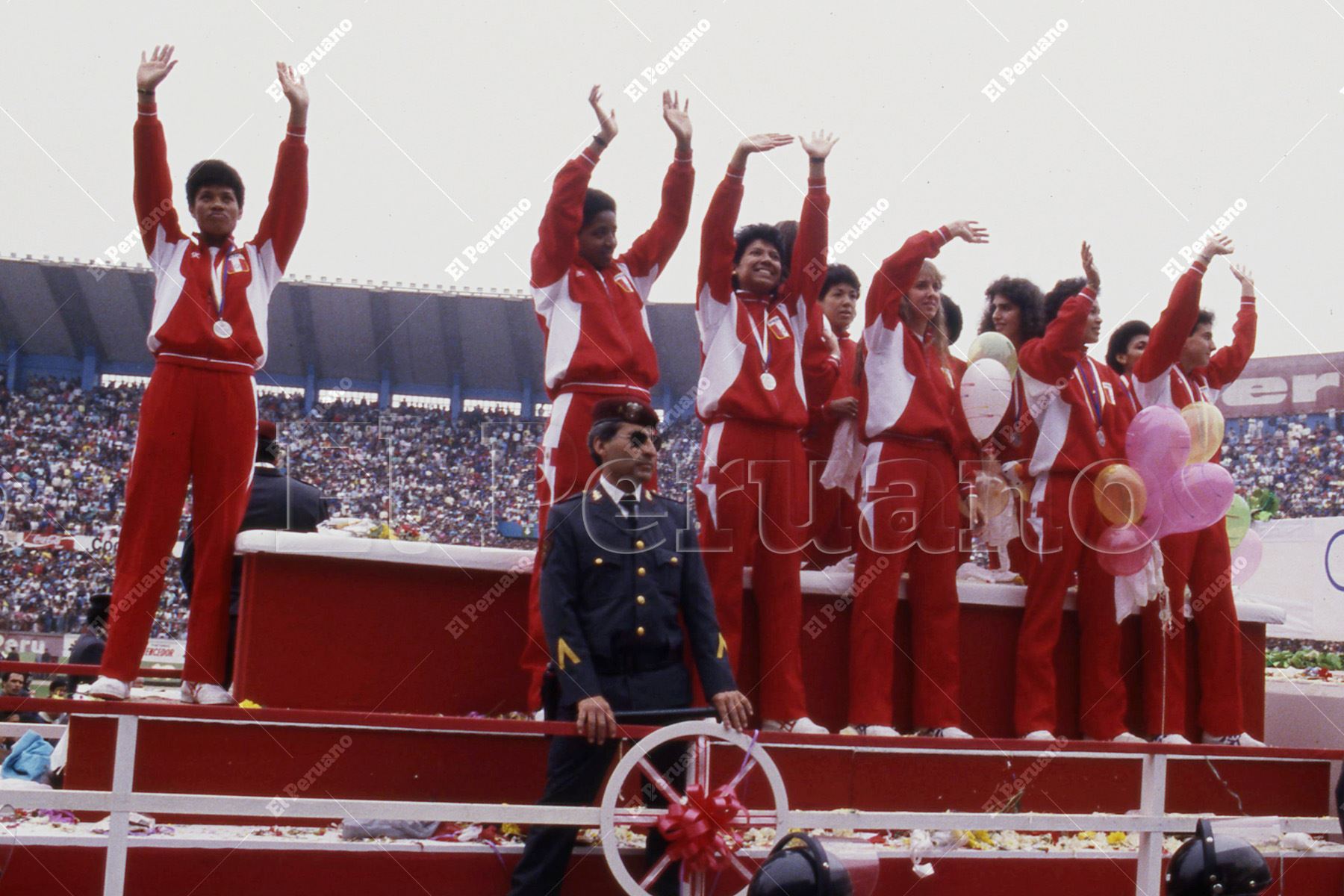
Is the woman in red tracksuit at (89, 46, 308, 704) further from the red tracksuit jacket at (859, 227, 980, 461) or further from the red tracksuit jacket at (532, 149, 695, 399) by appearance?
the red tracksuit jacket at (859, 227, 980, 461)

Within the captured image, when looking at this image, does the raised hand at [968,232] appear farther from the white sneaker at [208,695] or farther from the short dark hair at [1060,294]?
the white sneaker at [208,695]

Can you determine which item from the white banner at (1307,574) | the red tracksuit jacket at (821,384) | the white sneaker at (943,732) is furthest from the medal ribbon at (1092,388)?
the white banner at (1307,574)

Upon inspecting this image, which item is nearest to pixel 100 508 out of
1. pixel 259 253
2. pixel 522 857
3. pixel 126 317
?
pixel 126 317

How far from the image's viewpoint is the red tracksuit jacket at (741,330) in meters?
5.25

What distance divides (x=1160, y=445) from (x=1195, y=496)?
25cm

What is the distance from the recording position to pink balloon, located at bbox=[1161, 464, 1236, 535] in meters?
5.49

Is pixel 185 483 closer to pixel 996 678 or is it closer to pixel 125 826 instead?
pixel 125 826

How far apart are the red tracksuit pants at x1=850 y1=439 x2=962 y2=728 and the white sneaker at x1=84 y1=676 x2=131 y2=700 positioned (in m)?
2.72

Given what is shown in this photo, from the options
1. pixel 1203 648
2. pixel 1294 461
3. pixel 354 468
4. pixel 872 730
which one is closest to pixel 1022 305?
pixel 1203 648

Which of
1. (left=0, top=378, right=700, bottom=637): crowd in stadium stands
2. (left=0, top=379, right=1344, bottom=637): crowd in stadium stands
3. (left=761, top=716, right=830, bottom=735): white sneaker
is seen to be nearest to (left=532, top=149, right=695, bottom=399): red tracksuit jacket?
(left=761, top=716, right=830, bottom=735): white sneaker

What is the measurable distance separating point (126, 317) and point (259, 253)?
15.9 m

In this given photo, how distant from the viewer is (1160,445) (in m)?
5.54

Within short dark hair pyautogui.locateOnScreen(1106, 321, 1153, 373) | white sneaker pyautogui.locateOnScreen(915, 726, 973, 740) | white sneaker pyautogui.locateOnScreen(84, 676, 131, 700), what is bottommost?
white sneaker pyautogui.locateOnScreen(915, 726, 973, 740)

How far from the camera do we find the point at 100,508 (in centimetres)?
1866
